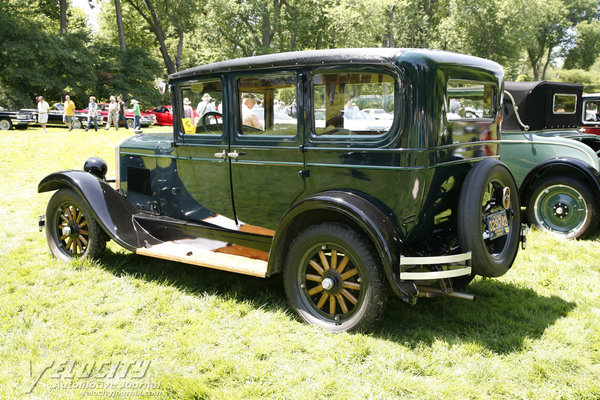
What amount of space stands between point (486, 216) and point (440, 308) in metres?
0.89

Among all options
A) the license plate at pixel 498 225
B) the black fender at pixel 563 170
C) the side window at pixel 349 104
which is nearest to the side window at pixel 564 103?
the black fender at pixel 563 170

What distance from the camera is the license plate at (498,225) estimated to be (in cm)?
362

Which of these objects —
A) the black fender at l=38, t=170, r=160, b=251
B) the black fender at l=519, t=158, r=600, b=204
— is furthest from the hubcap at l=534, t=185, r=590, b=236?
the black fender at l=38, t=170, r=160, b=251

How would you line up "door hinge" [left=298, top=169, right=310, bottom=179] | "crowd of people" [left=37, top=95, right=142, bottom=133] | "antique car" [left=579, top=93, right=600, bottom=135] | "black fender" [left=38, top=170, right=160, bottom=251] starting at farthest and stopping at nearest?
"crowd of people" [left=37, top=95, right=142, bottom=133], "antique car" [left=579, top=93, right=600, bottom=135], "black fender" [left=38, top=170, right=160, bottom=251], "door hinge" [left=298, top=169, right=310, bottom=179]

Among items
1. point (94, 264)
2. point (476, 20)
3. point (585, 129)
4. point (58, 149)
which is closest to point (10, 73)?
point (58, 149)

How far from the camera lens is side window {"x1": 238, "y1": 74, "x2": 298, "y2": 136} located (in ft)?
12.7

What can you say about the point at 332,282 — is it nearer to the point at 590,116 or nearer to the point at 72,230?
the point at 72,230

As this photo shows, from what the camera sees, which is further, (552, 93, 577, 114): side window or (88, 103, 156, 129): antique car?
(88, 103, 156, 129): antique car

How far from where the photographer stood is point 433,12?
47.6 m

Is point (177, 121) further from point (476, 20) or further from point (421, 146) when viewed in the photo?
point (476, 20)

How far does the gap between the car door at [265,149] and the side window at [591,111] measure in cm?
845

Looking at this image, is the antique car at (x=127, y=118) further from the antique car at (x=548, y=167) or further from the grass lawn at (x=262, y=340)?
the antique car at (x=548, y=167)

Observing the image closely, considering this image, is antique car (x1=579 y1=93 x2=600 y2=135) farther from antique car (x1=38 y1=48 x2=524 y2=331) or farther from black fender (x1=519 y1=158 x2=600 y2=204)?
antique car (x1=38 y1=48 x2=524 y2=331)

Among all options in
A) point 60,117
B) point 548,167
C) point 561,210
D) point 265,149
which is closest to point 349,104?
point 265,149
